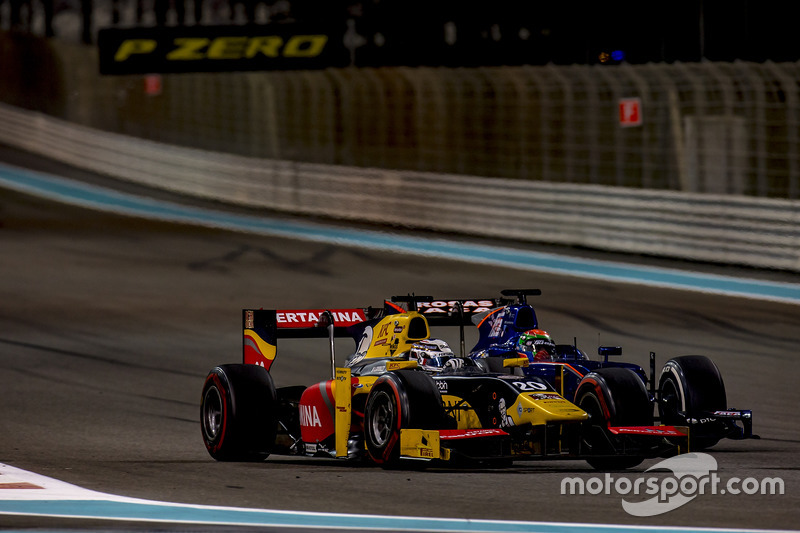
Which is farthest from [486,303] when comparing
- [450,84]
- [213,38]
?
[213,38]

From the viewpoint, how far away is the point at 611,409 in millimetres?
9969

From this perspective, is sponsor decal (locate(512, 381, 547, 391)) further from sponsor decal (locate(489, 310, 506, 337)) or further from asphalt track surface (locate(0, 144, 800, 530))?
sponsor decal (locate(489, 310, 506, 337))

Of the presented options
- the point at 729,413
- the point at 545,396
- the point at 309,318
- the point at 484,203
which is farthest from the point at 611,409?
the point at 484,203

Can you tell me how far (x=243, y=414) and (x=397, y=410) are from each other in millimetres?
1613

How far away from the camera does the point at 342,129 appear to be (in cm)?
3053

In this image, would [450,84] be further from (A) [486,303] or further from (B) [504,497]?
(B) [504,497]

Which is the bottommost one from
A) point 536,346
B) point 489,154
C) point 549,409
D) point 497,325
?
point 549,409

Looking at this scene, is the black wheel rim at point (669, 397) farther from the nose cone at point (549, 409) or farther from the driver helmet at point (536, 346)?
the nose cone at point (549, 409)

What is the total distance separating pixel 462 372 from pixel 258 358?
195 centimetres

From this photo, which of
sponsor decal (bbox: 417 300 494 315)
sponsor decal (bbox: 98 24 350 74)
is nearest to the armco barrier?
sponsor decal (bbox: 98 24 350 74)

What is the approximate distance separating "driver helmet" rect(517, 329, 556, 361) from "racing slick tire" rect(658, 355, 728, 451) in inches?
33.6

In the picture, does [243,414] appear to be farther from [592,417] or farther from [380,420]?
[592,417]

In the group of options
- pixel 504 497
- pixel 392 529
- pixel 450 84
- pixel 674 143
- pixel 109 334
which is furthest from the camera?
pixel 450 84

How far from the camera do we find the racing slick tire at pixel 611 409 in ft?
32.5
